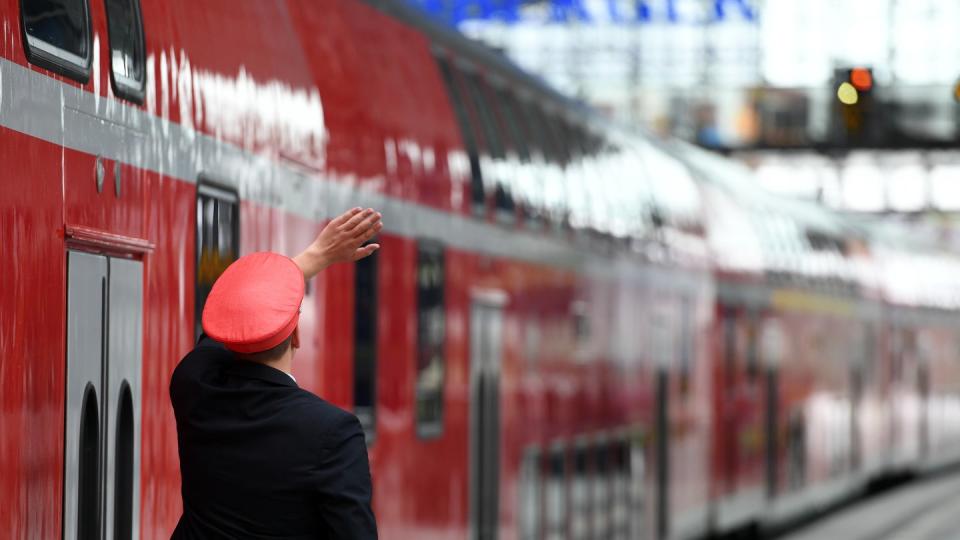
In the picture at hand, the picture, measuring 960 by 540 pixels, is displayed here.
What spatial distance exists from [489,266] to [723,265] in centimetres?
745

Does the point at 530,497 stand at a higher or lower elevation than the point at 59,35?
lower

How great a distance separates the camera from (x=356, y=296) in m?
7.32

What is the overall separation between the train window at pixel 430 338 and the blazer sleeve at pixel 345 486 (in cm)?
451

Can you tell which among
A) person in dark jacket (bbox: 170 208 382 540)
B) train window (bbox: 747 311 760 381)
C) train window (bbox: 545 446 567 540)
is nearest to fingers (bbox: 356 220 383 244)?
person in dark jacket (bbox: 170 208 382 540)

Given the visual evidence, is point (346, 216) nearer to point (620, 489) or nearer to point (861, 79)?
point (620, 489)

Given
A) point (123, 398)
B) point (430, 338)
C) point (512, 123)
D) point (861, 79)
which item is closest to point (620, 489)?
point (512, 123)

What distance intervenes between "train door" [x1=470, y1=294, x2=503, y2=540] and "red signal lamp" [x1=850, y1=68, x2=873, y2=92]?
10135 millimetres

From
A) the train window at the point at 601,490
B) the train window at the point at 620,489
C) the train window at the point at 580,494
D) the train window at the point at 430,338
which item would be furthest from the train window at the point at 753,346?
the train window at the point at 430,338

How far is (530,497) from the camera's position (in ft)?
34.1

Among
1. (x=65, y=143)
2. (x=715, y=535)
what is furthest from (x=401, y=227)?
(x=715, y=535)

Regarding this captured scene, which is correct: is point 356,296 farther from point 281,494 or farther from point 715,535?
point 715,535

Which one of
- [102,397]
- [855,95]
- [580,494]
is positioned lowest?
[580,494]

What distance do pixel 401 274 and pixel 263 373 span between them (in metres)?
4.25

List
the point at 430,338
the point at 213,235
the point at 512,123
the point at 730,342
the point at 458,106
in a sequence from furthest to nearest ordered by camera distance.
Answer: the point at 730,342 → the point at 512,123 → the point at 458,106 → the point at 430,338 → the point at 213,235
